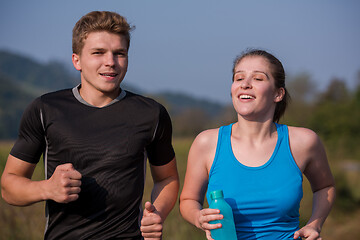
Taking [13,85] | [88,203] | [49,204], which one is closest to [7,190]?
[49,204]

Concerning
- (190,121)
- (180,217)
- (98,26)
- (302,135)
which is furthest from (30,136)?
(190,121)

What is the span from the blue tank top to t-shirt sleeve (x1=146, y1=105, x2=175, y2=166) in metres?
0.39

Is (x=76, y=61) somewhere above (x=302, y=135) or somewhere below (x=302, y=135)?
above

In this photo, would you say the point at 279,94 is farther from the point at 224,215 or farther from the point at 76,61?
the point at 76,61

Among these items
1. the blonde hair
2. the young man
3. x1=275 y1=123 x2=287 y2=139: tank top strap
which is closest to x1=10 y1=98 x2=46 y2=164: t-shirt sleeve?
the young man

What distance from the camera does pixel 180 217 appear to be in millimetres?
7320

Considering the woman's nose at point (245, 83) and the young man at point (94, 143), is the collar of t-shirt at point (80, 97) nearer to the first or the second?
the young man at point (94, 143)

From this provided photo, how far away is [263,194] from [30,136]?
1460 millimetres

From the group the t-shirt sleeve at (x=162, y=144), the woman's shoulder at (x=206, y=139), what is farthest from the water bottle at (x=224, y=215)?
the t-shirt sleeve at (x=162, y=144)

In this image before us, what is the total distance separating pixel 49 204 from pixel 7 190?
265 millimetres

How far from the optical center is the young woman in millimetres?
2549

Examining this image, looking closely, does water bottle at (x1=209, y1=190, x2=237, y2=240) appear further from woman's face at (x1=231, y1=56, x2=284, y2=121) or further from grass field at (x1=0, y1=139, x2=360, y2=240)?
grass field at (x1=0, y1=139, x2=360, y2=240)

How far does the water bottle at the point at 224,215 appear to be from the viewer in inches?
92.0

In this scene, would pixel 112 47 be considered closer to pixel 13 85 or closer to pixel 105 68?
pixel 105 68
